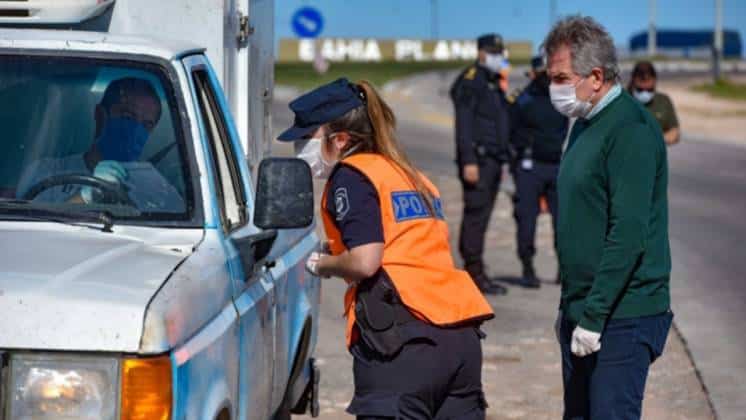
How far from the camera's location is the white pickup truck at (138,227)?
12.2ft

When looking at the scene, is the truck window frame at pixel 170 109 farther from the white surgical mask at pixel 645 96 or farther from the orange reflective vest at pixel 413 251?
the white surgical mask at pixel 645 96

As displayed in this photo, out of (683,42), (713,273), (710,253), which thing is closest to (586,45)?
(713,273)

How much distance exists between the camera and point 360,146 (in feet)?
16.5

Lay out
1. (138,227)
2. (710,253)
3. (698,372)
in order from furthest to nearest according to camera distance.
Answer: (710,253) → (698,372) → (138,227)

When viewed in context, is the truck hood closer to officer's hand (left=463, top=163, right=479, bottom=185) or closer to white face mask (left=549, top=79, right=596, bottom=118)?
white face mask (left=549, top=79, right=596, bottom=118)

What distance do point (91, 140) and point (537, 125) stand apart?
7.46 metres

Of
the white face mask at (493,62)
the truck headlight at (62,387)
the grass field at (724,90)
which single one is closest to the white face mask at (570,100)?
the truck headlight at (62,387)

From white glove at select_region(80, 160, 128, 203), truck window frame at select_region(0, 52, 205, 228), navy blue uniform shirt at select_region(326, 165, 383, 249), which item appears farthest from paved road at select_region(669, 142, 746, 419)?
white glove at select_region(80, 160, 128, 203)

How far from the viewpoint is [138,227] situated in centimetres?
470

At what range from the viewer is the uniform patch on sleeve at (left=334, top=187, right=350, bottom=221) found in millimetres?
4867

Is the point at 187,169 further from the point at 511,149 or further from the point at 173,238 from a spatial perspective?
the point at 511,149

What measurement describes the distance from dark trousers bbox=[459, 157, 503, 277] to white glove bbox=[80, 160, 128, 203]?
23.5ft

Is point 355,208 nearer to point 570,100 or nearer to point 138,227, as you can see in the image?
point 138,227

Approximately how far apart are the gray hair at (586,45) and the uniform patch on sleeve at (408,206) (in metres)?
0.70
